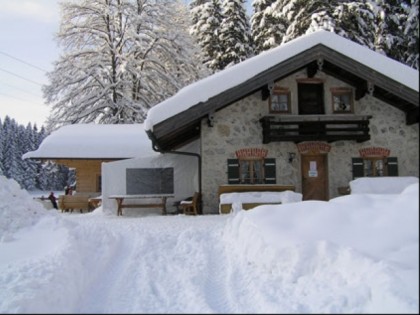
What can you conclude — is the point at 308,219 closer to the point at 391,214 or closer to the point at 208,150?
the point at 391,214

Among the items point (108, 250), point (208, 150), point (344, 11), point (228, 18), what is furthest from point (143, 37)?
point (108, 250)

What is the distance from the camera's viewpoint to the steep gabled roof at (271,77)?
13641 millimetres

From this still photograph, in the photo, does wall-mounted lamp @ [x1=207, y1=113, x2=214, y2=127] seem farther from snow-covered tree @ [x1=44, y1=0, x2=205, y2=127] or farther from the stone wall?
snow-covered tree @ [x1=44, y1=0, x2=205, y2=127]

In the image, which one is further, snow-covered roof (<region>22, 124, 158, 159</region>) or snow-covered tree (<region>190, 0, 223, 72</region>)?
snow-covered tree (<region>190, 0, 223, 72</region>)

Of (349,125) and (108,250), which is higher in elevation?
(349,125)

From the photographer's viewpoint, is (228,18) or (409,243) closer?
(409,243)

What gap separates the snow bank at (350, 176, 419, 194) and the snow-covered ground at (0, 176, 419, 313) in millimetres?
120

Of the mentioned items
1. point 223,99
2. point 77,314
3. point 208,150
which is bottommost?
point 77,314

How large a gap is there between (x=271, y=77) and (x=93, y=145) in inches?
398

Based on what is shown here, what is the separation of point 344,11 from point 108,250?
21.8 metres

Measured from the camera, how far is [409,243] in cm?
374

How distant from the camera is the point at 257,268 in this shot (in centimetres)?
597

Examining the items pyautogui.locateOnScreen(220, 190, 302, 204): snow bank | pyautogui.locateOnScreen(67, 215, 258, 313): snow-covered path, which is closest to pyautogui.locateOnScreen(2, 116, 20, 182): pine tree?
pyautogui.locateOnScreen(220, 190, 302, 204): snow bank

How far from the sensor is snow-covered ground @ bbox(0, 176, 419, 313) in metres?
4.01
